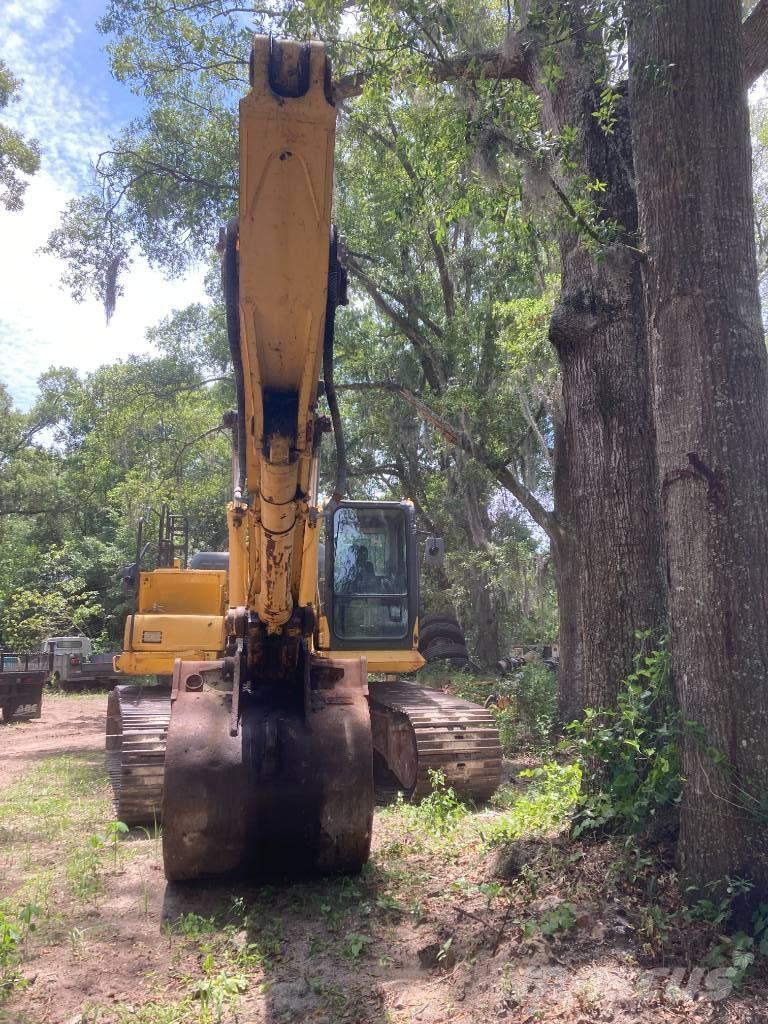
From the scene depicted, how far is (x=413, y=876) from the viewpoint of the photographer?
16.8 ft

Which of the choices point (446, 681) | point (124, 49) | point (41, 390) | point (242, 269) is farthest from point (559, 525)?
point (41, 390)

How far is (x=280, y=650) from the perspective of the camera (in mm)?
5438

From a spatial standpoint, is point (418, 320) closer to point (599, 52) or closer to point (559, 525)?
point (559, 525)

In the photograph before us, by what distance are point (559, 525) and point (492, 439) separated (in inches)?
117

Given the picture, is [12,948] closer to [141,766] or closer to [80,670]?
[141,766]

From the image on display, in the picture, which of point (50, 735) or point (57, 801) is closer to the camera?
point (57, 801)

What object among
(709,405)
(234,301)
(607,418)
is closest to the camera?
(709,405)

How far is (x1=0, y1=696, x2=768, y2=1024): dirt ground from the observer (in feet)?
10.9

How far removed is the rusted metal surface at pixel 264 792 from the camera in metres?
4.84

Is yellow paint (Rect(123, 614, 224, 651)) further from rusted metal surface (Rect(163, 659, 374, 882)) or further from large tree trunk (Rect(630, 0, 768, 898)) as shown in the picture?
large tree trunk (Rect(630, 0, 768, 898))

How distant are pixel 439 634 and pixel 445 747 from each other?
10.2 meters

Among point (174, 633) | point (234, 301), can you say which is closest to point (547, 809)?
point (234, 301)

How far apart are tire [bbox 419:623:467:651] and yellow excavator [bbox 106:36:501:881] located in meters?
8.75

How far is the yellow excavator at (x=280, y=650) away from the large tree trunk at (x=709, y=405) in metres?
1.70
